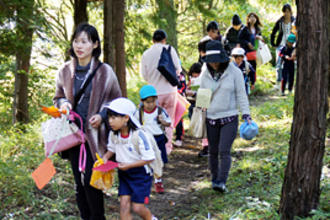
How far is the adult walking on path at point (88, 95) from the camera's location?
3.85 m

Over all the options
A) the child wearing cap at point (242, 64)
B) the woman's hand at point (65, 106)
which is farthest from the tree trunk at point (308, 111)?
the child wearing cap at point (242, 64)

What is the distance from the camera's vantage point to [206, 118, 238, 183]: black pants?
17.2 feet

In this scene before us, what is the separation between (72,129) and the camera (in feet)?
12.6

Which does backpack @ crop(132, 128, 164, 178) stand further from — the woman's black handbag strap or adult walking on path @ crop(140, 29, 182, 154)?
adult walking on path @ crop(140, 29, 182, 154)

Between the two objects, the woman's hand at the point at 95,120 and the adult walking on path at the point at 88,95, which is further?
the adult walking on path at the point at 88,95

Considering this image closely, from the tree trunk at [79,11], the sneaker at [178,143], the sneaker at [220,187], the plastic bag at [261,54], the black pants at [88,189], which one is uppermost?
the tree trunk at [79,11]

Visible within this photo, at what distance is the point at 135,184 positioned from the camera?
401cm

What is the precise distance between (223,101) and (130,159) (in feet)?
6.02

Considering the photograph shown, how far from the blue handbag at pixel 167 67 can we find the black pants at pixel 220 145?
188 cm

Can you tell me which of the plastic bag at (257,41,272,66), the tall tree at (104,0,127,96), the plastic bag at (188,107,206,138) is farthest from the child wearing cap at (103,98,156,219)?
the plastic bag at (257,41,272,66)

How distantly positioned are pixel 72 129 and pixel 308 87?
7.56 feet

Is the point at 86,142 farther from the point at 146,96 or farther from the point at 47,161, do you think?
the point at 146,96

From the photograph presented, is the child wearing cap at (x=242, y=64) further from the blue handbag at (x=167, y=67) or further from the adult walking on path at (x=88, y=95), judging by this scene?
the adult walking on path at (x=88, y=95)

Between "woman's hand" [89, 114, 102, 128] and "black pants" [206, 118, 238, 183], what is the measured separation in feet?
6.84
